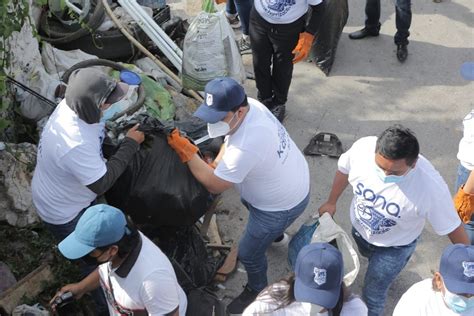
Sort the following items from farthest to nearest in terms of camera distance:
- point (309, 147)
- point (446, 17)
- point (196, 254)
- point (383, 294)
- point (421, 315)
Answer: point (446, 17) → point (309, 147) → point (196, 254) → point (383, 294) → point (421, 315)

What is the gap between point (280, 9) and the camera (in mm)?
5195

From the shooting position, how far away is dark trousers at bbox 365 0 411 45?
20.5 feet

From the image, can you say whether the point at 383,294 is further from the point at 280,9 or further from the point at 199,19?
the point at 199,19

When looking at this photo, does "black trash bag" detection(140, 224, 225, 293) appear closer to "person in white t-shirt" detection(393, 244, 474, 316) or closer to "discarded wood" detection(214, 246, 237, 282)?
"discarded wood" detection(214, 246, 237, 282)

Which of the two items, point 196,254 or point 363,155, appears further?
point 196,254

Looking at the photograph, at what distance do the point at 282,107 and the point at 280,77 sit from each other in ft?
1.05

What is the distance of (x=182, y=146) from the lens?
391 cm

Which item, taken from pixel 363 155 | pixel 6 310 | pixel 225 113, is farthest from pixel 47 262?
pixel 363 155

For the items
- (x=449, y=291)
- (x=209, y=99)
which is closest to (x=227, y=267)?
(x=209, y=99)

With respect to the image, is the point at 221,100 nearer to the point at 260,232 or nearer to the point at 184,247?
the point at 260,232

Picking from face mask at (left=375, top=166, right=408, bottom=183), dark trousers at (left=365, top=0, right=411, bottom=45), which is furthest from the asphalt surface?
face mask at (left=375, top=166, right=408, bottom=183)

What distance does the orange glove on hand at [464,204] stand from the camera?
13.5 ft

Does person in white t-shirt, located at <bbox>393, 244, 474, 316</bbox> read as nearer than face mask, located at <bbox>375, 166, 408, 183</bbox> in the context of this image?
Yes

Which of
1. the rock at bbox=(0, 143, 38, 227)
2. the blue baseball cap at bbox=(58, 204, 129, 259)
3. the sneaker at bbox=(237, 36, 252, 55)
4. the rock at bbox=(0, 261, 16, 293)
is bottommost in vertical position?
the sneaker at bbox=(237, 36, 252, 55)
